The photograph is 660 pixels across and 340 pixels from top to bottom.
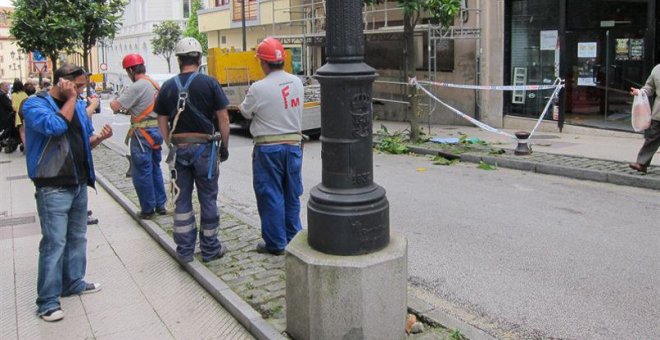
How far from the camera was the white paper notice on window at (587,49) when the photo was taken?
558 inches

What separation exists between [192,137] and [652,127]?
265 inches

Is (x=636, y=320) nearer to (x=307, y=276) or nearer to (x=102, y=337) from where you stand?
(x=307, y=276)

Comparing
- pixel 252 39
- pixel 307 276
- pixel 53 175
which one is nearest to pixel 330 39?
pixel 307 276

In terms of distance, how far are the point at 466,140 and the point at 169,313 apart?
32.1ft

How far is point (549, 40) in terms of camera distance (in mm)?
15297

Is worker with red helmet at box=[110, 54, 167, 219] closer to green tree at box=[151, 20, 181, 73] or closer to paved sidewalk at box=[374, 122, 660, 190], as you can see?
paved sidewalk at box=[374, 122, 660, 190]

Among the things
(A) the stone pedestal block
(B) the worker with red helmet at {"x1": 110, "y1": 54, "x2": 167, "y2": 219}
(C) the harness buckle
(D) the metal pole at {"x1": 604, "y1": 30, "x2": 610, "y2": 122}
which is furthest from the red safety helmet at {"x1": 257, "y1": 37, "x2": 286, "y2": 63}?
(D) the metal pole at {"x1": 604, "y1": 30, "x2": 610, "y2": 122}

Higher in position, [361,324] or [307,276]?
[307,276]

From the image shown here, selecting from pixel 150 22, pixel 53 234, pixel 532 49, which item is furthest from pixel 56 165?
pixel 150 22

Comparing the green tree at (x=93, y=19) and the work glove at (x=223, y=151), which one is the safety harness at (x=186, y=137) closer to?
the work glove at (x=223, y=151)

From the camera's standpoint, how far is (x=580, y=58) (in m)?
14.6

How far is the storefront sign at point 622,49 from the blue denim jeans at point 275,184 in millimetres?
10340

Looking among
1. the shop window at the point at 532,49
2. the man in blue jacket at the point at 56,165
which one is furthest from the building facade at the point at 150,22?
the man in blue jacket at the point at 56,165

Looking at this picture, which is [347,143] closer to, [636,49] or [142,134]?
[142,134]
